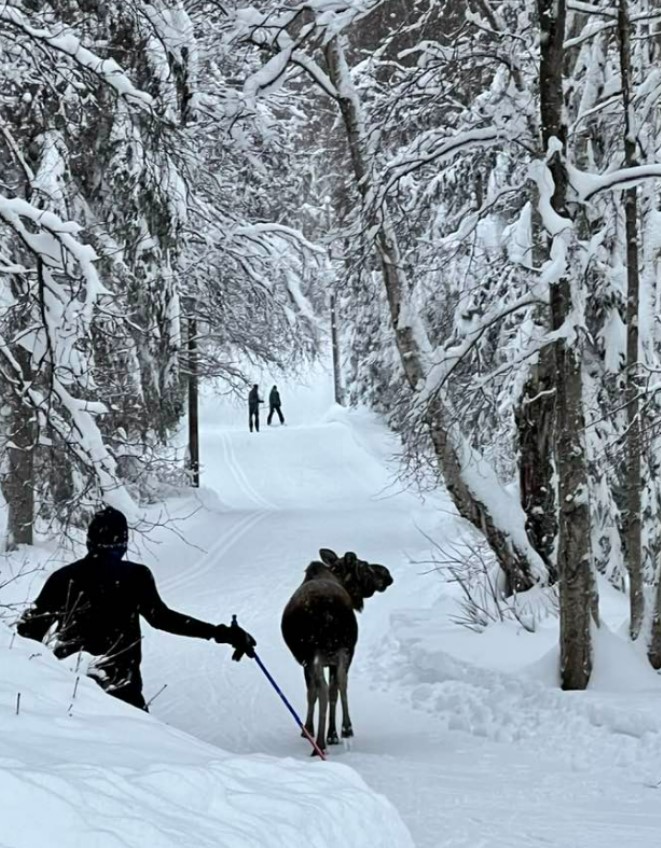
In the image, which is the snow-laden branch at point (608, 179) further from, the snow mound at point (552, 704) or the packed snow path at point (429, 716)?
the packed snow path at point (429, 716)

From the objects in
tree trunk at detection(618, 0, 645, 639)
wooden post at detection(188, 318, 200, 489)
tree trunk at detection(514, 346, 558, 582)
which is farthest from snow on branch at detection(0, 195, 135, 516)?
wooden post at detection(188, 318, 200, 489)

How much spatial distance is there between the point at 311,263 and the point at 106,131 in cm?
613

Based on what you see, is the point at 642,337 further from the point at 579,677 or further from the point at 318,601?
the point at 318,601

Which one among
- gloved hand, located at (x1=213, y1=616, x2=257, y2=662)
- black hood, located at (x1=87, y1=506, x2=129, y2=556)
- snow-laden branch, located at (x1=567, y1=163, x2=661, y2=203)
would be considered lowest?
gloved hand, located at (x1=213, y1=616, x2=257, y2=662)

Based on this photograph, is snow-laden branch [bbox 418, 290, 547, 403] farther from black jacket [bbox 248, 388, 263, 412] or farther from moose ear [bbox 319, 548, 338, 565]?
black jacket [bbox 248, 388, 263, 412]

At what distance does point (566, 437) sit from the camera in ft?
30.6

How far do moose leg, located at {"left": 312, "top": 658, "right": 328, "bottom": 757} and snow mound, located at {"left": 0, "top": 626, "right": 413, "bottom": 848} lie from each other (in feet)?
11.5

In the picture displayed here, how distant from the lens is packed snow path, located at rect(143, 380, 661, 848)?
6410mm

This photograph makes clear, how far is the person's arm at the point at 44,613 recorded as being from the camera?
18.8 feet

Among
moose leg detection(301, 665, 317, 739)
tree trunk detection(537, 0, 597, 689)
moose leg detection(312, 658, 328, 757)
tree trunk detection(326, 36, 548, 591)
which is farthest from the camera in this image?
tree trunk detection(326, 36, 548, 591)

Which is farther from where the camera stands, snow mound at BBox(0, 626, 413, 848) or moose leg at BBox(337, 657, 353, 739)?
moose leg at BBox(337, 657, 353, 739)

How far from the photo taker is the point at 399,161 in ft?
33.6

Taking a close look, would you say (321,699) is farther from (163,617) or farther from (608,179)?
(608,179)

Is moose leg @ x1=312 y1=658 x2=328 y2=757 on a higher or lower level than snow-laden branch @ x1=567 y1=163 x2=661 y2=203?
lower
